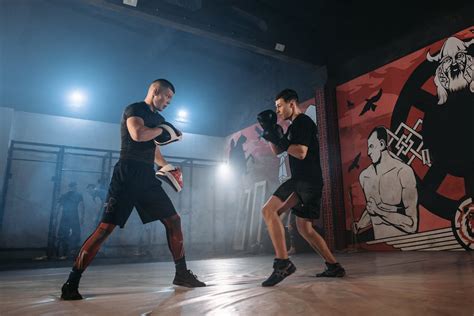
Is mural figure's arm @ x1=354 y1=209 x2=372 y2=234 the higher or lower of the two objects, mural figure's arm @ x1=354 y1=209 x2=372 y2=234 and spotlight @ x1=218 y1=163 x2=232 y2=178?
the lower

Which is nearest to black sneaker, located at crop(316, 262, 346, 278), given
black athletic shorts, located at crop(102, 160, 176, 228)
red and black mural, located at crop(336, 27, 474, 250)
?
black athletic shorts, located at crop(102, 160, 176, 228)

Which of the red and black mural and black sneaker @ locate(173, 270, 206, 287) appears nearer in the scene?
black sneaker @ locate(173, 270, 206, 287)

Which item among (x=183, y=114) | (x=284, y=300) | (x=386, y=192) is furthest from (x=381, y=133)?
(x=183, y=114)

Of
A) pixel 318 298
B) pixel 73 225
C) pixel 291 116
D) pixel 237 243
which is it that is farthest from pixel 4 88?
pixel 318 298

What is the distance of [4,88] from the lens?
7.35m

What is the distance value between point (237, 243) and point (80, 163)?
453cm

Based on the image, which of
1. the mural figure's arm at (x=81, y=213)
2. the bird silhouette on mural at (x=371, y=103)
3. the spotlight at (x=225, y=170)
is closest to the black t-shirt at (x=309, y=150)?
the bird silhouette on mural at (x=371, y=103)

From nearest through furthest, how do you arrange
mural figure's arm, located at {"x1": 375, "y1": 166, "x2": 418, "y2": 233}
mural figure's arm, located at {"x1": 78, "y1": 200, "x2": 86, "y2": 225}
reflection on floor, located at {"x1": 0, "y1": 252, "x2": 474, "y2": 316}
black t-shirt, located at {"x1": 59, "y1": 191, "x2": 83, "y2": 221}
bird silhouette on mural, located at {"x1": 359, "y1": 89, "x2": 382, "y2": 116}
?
reflection on floor, located at {"x1": 0, "y1": 252, "x2": 474, "y2": 316} < mural figure's arm, located at {"x1": 375, "y1": 166, "x2": 418, "y2": 233} < bird silhouette on mural, located at {"x1": 359, "y1": 89, "x2": 382, "y2": 116} < black t-shirt, located at {"x1": 59, "y1": 191, "x2": 83, "y2": 221} < mural figure's arm, located at {"x1": 78, "y1": 200, "x2": 86, "y2": 225}

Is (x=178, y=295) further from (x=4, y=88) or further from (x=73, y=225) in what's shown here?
(x=4, y=88)

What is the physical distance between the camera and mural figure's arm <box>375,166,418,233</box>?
4941mm

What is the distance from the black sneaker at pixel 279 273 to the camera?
208 cm

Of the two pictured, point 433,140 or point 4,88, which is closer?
point 433,140

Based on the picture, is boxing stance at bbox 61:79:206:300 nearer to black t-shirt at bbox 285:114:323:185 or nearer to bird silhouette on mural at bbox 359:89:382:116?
black t-shirt at bbox 285:114:323:185

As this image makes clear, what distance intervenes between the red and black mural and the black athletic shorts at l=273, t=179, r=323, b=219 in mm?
3261
